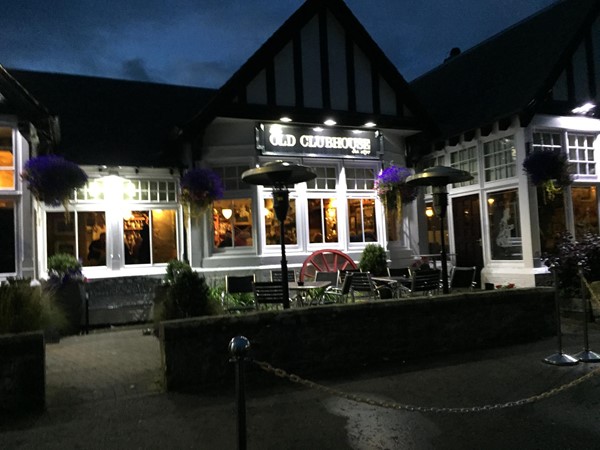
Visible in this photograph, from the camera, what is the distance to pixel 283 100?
12062 mm

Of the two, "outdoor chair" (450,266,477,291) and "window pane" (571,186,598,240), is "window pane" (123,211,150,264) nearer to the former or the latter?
"outdoor chair" (450,266,477,291)

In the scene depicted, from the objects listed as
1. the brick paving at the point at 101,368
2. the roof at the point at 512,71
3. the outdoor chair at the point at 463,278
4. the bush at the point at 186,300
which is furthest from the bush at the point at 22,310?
the roof at the point at 512,71

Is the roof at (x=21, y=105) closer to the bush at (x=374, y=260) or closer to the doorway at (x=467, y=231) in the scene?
the bush at (x=374, y=260)

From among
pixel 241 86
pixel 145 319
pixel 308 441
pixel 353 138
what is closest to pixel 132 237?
pixel 145 319

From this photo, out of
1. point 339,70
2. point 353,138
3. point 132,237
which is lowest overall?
point 132,237

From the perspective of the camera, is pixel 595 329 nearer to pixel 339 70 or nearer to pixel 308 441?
pixel 308 441

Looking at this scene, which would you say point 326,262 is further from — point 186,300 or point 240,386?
point 240,386

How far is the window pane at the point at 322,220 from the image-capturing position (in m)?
12.6

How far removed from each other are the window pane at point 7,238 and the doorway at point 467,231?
10.5 metres

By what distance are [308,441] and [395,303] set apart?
2775mm

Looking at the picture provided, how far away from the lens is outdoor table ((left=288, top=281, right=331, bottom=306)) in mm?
8656

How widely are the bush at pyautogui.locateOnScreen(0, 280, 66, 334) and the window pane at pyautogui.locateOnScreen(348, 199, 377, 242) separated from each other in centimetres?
765

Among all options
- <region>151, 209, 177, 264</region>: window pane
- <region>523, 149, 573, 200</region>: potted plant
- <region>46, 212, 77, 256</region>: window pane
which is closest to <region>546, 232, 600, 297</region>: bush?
<region>523, 149, 573, 200</region>: potted plant

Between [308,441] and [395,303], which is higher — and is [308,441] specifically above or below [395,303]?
below
